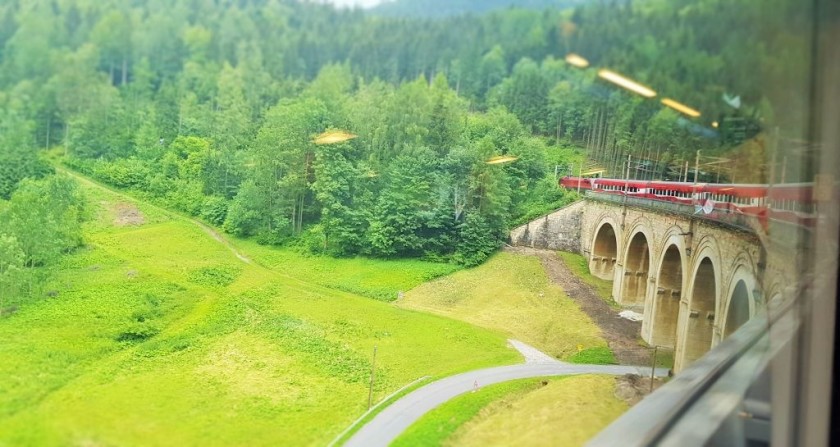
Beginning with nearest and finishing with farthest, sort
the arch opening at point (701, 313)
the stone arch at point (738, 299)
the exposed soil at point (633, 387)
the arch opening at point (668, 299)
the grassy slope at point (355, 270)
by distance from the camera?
the exposed soil at point (633, 387) < the stone arch at point (738, 299) < the arch opening at point (701, 313) < the arch opening at point (668, 299) < the grassy slope at point (355, 270)

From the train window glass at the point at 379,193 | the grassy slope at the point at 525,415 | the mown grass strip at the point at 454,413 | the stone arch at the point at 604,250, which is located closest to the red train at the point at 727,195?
the train window glass at the point at 379,193

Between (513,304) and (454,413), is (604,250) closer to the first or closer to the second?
(513,304)

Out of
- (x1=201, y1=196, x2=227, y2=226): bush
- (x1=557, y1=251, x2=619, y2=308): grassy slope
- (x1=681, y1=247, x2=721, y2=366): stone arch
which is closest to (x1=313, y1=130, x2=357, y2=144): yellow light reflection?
(x1=201, y1=196, x2=227, y2=226): bush

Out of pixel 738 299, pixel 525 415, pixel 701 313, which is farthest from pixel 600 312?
pixel 525 415

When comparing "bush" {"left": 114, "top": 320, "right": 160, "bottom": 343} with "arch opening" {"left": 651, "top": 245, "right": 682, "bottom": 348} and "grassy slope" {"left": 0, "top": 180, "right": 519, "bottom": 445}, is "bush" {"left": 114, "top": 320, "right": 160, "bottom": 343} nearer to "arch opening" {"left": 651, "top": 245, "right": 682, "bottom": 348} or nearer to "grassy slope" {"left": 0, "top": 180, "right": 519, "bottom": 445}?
"grassy slope" {"left": 0, "top": 180, "right": 519, "bottom": 445}

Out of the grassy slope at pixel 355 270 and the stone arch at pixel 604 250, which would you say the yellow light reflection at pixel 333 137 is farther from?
the stone arch at pixel 604 250

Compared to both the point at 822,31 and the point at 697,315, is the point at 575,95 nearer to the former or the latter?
the point at 822,31
